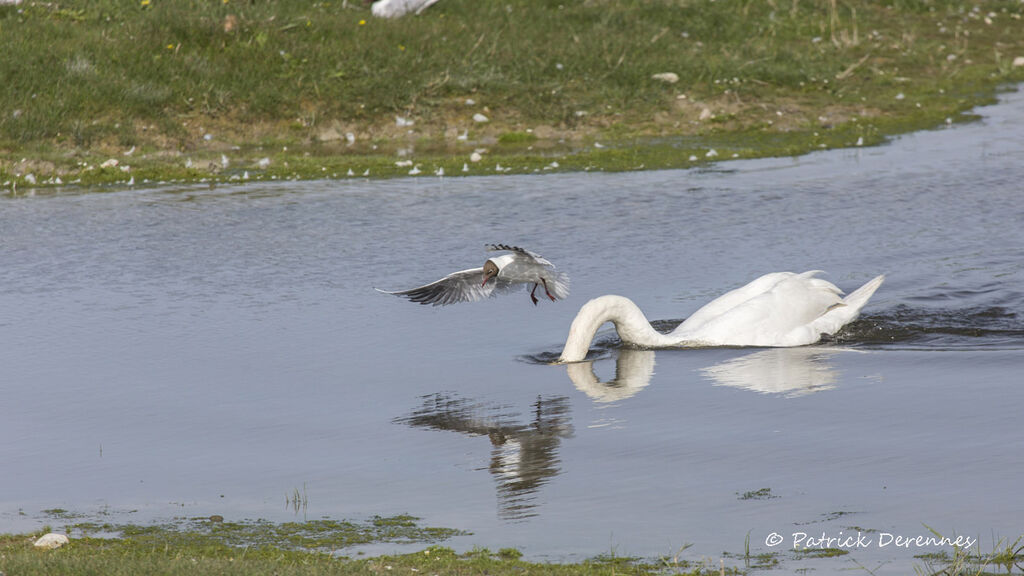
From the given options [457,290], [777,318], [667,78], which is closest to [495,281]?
[457,290]

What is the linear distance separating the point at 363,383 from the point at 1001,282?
18.5 ft

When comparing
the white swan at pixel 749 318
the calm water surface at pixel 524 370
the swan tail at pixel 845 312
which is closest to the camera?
the calm water surface at pixel 524 370

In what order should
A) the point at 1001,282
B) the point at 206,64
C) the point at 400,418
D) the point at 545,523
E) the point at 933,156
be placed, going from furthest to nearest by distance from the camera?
the point at 206,64 < the point at 933,156 < the point at 1001,282 < the point at 400,418 < the point at 545,523

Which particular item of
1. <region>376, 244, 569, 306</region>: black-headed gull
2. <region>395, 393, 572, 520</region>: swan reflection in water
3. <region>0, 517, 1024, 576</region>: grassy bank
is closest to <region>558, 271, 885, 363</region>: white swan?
<region>376, 244, 569, 306</region>: black-headed gull

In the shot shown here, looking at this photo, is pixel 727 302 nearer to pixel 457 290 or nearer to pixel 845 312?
pixel 845 312

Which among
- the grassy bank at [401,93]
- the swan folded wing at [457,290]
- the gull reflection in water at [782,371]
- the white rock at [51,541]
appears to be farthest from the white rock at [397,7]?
the white rock at [51,541]

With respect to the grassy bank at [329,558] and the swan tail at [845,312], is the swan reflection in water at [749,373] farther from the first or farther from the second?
the grassy bank at [329,558]

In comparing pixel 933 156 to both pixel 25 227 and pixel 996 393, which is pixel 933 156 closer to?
pixel 996 393

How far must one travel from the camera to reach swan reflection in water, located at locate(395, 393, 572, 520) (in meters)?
6.47

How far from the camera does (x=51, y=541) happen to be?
18.7ft

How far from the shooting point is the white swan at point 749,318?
9586mm

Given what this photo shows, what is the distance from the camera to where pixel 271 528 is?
6.04m

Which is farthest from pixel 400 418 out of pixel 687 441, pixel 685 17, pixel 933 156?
pixel 685 17

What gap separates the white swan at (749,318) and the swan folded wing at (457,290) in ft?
2.36
